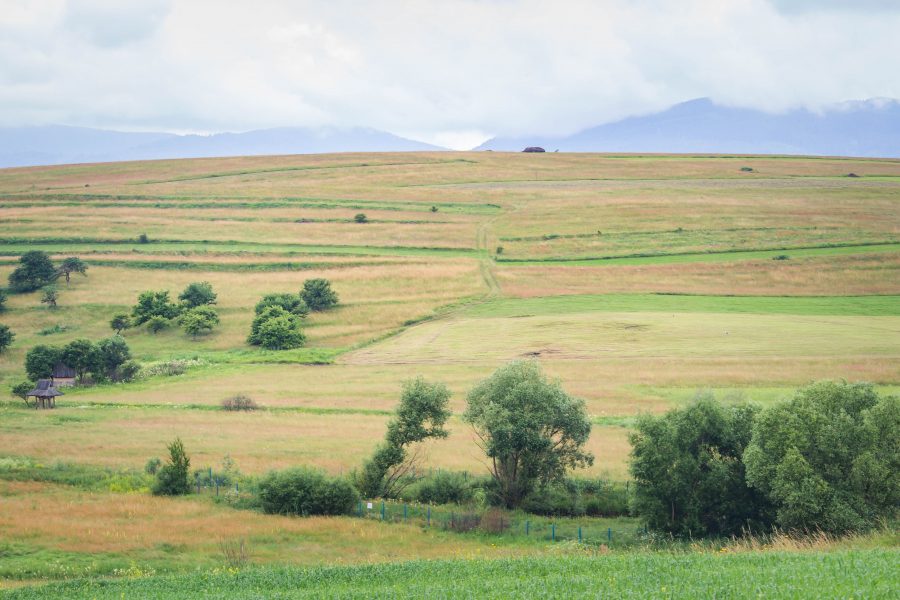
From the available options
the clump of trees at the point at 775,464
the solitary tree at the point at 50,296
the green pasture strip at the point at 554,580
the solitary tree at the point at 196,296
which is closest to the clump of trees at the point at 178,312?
the solitary tree at the point at 196,296

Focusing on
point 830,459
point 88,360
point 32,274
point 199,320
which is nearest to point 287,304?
point 199,320

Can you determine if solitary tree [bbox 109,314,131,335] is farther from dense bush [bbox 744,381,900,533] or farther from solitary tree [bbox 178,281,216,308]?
dense bush [bbox 744,381,900,533]

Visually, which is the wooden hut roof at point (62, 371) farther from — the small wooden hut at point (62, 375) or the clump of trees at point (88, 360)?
the clump of trees at point (88, 360)

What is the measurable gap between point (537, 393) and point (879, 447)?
14804 mm

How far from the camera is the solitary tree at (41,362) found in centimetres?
6744

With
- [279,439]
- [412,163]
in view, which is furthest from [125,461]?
[412,163]

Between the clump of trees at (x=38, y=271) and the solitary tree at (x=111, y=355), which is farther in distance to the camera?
the clump of trees at (x=38, y=271)

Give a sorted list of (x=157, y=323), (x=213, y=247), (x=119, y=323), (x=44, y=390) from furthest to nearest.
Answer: (x=213, y=247), (x=157, y=323), (x=119, y=323), (x=44, y=390)

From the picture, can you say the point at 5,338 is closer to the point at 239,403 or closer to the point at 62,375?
the point at 62,375

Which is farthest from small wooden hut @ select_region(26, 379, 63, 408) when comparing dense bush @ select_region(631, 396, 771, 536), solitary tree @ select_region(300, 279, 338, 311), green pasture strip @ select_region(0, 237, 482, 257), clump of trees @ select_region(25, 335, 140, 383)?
green pasture strip @ select_region(0, 237, 482, 257)

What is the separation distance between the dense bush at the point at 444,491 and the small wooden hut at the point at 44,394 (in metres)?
37.3

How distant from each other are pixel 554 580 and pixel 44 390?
53.3m

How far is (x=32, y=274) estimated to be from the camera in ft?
311

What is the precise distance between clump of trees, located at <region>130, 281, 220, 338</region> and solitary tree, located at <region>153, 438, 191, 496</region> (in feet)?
156
